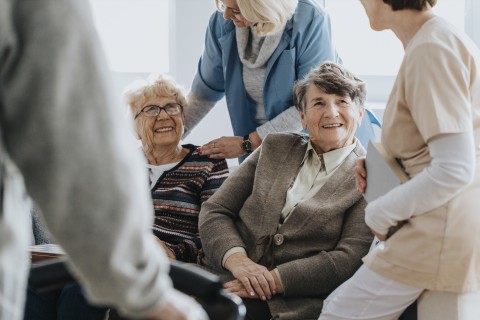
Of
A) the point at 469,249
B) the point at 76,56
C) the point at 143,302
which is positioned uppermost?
the point at 76,56

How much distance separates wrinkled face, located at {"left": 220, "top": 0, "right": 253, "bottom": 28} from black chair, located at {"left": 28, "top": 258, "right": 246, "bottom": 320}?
178 centimetres

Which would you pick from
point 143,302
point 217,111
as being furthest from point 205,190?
point 143,302

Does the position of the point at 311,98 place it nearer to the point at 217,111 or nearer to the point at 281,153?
the point at 281,153

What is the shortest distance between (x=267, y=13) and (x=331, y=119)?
494mm

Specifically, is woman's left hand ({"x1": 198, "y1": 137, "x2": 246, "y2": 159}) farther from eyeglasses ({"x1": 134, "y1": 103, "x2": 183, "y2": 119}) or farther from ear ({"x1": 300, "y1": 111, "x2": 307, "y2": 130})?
ear ({"x1": 300, "y1": 111, "x2": 307, "y2": 130})

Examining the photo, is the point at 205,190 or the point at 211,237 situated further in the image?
the point at 205,190

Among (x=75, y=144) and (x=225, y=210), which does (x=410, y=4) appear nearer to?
(x=225, y=210)

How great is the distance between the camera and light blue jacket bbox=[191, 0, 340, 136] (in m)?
2.78

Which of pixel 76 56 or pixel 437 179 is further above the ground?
pixel 76 56

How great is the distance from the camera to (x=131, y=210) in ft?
2.36

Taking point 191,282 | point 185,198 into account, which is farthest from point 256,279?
point 191,282

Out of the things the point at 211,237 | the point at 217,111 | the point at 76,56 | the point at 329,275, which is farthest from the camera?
the point at 217,111

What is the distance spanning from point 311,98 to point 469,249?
0.94 meters

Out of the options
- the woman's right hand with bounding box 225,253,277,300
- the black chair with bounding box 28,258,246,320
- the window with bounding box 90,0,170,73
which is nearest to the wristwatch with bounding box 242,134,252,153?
the woman's right hand with bounding box 225,253,277,300
